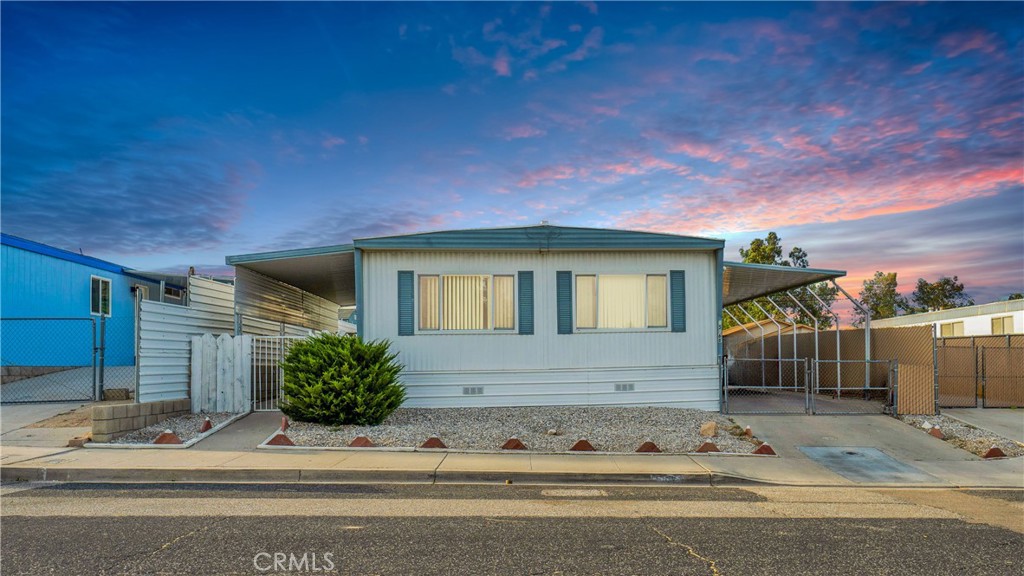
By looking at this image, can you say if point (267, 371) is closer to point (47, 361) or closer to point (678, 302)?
point (47, 361)

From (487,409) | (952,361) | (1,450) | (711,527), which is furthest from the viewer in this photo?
(952,361)

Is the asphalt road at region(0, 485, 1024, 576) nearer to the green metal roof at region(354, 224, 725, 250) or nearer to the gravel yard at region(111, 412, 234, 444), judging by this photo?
the gravel yard at region(111, 412, 234, 444)

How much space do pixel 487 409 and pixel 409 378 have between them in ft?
5.72

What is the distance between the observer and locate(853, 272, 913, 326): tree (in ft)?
143

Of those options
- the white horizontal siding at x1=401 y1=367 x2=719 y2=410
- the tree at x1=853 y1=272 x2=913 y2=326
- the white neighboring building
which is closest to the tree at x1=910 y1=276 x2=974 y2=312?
the tree at x1=853 y1=272 x2=913 y2=326

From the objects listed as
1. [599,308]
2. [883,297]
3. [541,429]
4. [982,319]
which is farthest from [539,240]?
[883,297]

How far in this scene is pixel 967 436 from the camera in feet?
38.5

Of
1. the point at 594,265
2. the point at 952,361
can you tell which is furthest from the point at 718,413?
the point at 952,361

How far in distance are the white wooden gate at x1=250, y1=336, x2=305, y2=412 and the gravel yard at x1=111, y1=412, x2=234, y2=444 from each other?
0.82 m

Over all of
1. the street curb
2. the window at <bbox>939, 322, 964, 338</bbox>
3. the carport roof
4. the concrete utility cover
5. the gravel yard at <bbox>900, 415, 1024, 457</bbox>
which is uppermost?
the carport roof

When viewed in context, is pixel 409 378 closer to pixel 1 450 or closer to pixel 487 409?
pixel 487 409

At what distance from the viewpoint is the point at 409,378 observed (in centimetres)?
1331

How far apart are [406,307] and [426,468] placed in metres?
5.16

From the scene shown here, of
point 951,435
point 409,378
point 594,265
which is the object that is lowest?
point 951,435
